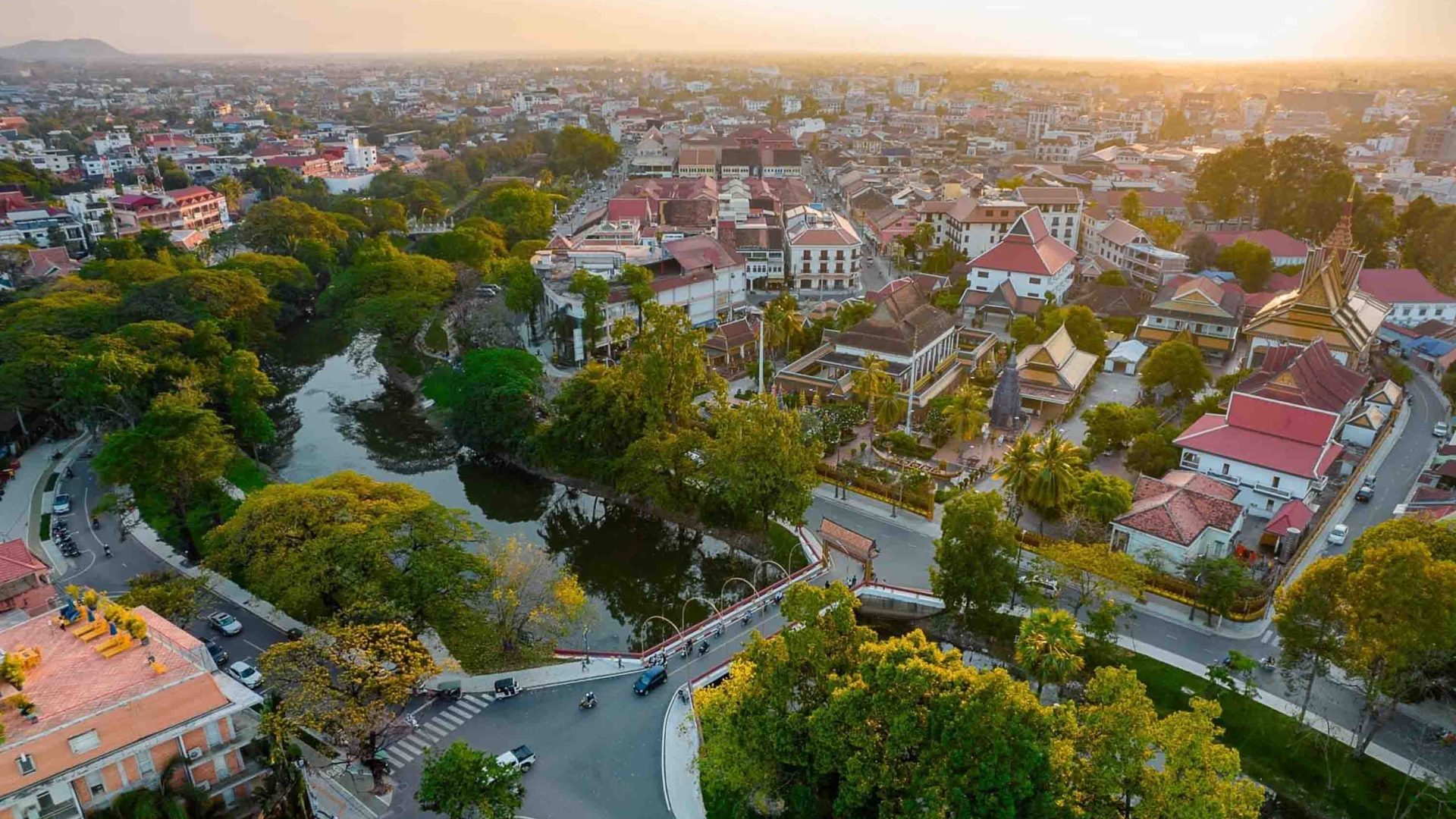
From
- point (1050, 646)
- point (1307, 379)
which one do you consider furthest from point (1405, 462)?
point (1050, 646)

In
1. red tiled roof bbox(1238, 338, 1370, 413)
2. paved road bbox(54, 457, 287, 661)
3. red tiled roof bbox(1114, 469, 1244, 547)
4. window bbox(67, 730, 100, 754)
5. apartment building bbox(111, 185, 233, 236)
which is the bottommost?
paved road bbox(54, 457, 287, 661)

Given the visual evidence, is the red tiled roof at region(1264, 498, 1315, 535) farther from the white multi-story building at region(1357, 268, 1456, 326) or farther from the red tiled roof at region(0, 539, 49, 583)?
the red tiled roof at region(0, 539, 49, 583)

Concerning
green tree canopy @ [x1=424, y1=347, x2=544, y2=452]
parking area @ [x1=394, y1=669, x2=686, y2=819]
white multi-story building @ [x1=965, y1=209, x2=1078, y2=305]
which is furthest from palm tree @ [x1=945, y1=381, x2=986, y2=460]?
white multi-story building @ [x1=965, y1=209, x2=1078, y2=305]

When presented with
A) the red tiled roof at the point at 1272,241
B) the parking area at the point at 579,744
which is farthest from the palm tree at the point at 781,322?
the red tiled roof at the point at 1272,241

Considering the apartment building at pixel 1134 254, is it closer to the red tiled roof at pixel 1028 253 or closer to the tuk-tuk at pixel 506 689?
the red tiled roof at pixel 1028 253

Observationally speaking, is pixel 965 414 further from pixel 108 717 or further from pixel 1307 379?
pixel 108 717

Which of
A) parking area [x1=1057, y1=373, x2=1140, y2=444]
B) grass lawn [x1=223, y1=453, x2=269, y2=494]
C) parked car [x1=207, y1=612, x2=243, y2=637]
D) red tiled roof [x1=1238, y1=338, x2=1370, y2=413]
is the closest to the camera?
parked car [x1=207, y1=612, x2=243, y2=637]
